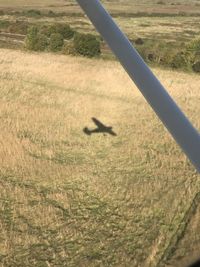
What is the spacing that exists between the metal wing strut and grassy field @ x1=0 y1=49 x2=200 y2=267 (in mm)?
7192

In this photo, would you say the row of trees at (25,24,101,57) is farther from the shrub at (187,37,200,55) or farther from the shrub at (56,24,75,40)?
the shrub at (187,37,200,55)

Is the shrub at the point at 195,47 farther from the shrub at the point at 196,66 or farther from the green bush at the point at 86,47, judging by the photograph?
the green bush at the point at 86,47

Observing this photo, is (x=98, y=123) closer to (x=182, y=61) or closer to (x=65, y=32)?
(x=182, y=61)

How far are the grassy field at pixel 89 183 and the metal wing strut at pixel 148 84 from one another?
7192 mm

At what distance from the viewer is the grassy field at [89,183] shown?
455 inches

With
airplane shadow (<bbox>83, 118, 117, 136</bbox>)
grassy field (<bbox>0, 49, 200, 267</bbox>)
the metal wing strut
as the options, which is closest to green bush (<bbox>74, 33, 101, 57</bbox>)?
grassy field (<bbox>0, 49, 200, 267</bbox>)

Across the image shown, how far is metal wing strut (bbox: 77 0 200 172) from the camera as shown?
448 centimetres

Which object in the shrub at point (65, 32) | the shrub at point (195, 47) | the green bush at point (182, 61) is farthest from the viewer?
the shrub at point (65, 32)

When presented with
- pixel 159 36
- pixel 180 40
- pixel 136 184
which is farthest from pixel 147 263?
pixel 159 36

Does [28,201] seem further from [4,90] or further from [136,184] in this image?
[4,90]

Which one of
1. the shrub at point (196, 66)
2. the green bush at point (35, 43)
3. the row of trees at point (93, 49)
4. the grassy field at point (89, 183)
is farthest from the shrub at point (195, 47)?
the grassy field at point (89, 183)

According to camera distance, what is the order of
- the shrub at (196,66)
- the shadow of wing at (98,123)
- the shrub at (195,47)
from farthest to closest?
the shrub at (195,47), the shrub at (196,66), the shadow of wing at (98,123)

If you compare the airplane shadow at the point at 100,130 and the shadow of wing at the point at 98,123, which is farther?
the shadow of wing at the point at 98,123

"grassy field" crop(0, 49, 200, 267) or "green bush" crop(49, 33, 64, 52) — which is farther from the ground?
"grassy field" crop(0, 49, 200, 267)
